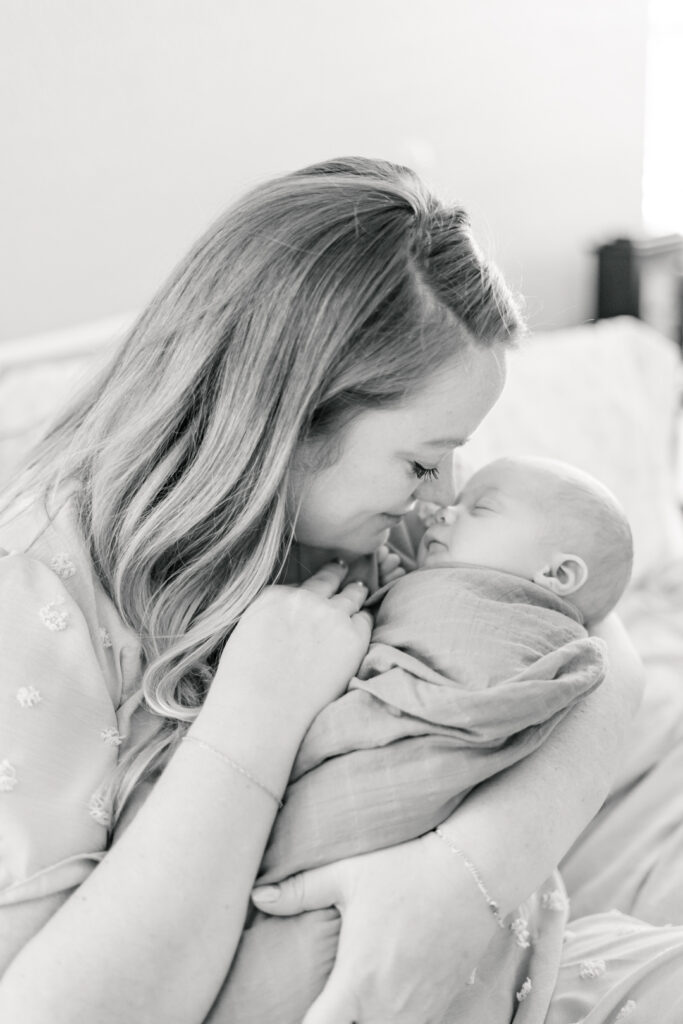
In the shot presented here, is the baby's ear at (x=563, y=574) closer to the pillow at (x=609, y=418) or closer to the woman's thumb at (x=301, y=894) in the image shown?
the woman's thumb at (x=301, y=894)

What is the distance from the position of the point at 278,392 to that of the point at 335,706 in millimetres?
329

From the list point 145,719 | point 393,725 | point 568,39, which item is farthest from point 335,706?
point 568,39

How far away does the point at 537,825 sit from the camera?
106 cm

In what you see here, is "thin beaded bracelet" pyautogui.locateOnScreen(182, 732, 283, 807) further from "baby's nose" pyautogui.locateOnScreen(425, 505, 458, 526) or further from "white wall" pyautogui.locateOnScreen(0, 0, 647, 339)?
"white wall" pyautogui.locateOnScreen(0, 0, 647, 339)

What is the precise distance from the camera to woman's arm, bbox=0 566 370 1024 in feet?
2.98

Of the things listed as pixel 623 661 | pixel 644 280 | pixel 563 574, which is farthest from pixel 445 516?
pixel 644 280

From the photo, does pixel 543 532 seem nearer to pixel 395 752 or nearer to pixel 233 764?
pixel 395 752

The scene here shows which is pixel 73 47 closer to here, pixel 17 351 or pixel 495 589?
pixel 17 351

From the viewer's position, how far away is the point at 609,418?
256 centimetres

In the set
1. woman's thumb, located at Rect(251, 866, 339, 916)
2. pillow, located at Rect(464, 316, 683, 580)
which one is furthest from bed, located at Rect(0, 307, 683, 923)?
woman's thumb, located at Rect(251, 866, 339, 916)

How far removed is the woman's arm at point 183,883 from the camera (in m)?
0.91

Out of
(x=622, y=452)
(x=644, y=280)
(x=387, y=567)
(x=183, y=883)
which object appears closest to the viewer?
(x=183, y=883)

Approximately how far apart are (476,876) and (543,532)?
0.43m

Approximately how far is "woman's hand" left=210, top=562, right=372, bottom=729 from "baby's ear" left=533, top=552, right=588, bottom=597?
24 centimetres
